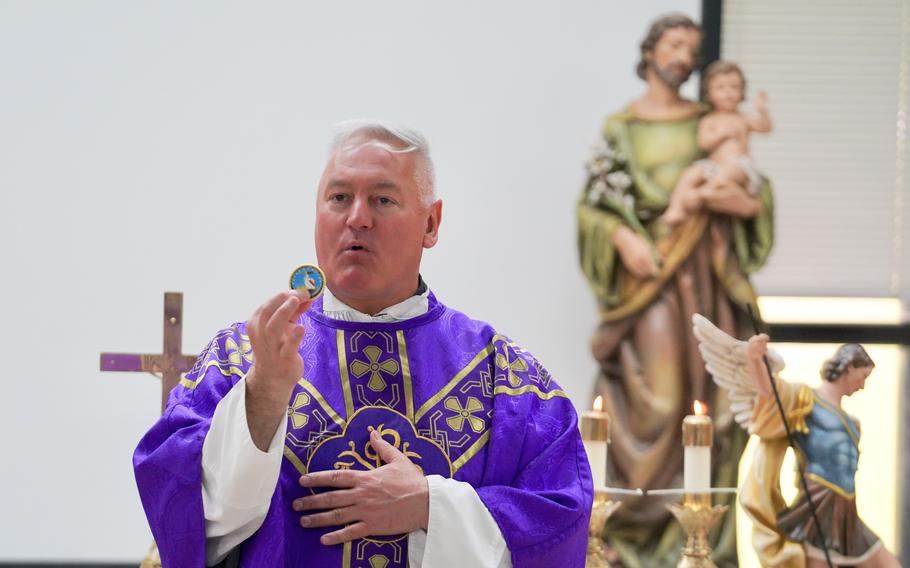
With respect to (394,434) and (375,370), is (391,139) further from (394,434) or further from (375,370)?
(394,434)

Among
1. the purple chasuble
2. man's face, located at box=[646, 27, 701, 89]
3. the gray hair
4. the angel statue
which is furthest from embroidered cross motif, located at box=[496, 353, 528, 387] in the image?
man's face, located at box=[646, 27, 701, 89]

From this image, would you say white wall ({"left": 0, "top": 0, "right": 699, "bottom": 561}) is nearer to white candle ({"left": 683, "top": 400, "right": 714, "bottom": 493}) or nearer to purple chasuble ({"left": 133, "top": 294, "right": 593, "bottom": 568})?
white candle ({"left": 683, "top": 400, "right": 714, "bottom": 493})

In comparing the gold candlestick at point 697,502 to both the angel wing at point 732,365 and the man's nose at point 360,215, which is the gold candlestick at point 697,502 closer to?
the angel wing at point 732,365

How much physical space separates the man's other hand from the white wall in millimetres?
3867

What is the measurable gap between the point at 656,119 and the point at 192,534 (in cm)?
411

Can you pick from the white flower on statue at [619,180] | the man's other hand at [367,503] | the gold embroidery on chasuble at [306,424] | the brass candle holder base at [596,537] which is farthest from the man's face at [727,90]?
the man's other hand at [367,503]

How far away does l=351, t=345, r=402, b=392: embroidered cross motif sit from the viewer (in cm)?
265

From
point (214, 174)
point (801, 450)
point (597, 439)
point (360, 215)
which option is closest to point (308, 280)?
point (360, 215)

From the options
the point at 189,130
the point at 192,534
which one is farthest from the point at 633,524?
the point at 192,534

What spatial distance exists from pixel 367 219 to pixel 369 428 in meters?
0.44

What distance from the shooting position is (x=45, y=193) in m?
6.18

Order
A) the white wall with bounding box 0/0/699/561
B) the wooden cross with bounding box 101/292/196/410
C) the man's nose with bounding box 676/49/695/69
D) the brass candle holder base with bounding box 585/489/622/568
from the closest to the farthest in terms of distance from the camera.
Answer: the wooden cross with bounding box 101/292/196/410 → the brass candle holder base with bounding box 585/489/622/568 → the man's nose with bounding box 676/49/695/69 → the white wall with bounding box 0/0/699/561

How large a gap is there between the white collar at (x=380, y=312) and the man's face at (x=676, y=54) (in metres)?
3.47

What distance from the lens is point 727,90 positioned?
19.4 ft
